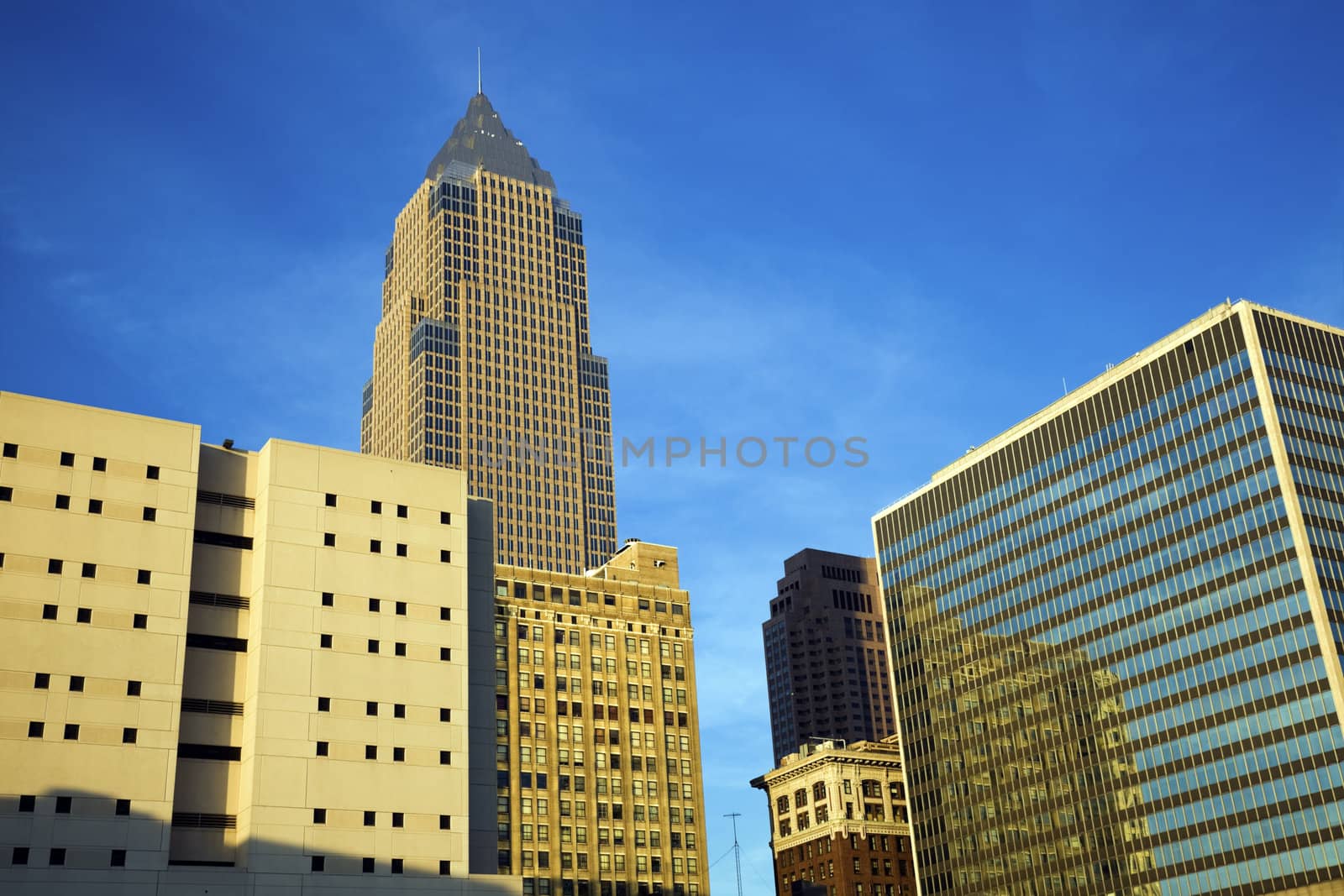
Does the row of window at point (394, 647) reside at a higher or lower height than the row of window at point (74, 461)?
lower

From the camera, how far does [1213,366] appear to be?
174m

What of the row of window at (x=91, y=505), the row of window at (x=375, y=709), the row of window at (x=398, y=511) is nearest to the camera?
the row of window at (x=91, y=505)

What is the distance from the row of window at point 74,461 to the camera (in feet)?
354

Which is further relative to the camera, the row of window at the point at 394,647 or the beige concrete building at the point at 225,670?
the row of window at the point at 394,647

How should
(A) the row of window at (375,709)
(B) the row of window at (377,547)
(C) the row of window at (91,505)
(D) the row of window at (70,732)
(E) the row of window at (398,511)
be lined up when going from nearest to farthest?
1. (D) the row of window at (70,732)
2. (C) the row of window at (91,505)
3. (A) the row of window at (375,709)
4. (B) the row of window at (377,547)
5. (E) the row of window at (398,511)

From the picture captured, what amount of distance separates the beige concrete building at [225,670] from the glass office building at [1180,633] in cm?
8639

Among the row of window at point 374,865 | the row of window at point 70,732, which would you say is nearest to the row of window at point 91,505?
the row of window at point 70,732

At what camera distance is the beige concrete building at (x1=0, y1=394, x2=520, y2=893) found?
102 m

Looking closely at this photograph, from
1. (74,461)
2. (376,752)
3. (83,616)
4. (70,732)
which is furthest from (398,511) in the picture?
(70,732)

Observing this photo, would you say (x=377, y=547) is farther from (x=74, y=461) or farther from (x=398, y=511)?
(x=74, y=461)

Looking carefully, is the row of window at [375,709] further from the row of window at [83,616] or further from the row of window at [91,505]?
the row of window at [91,505]

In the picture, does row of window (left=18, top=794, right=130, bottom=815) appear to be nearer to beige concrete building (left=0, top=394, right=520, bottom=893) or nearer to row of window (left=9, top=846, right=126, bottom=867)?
beige concrete building (left=0, top=394, right=520, bottom=893)

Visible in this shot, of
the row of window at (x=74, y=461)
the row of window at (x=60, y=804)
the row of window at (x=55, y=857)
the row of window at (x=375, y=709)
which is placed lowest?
the row of window at (x=55, y=857)

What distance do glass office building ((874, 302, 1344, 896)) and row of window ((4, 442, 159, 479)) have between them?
116 meters
